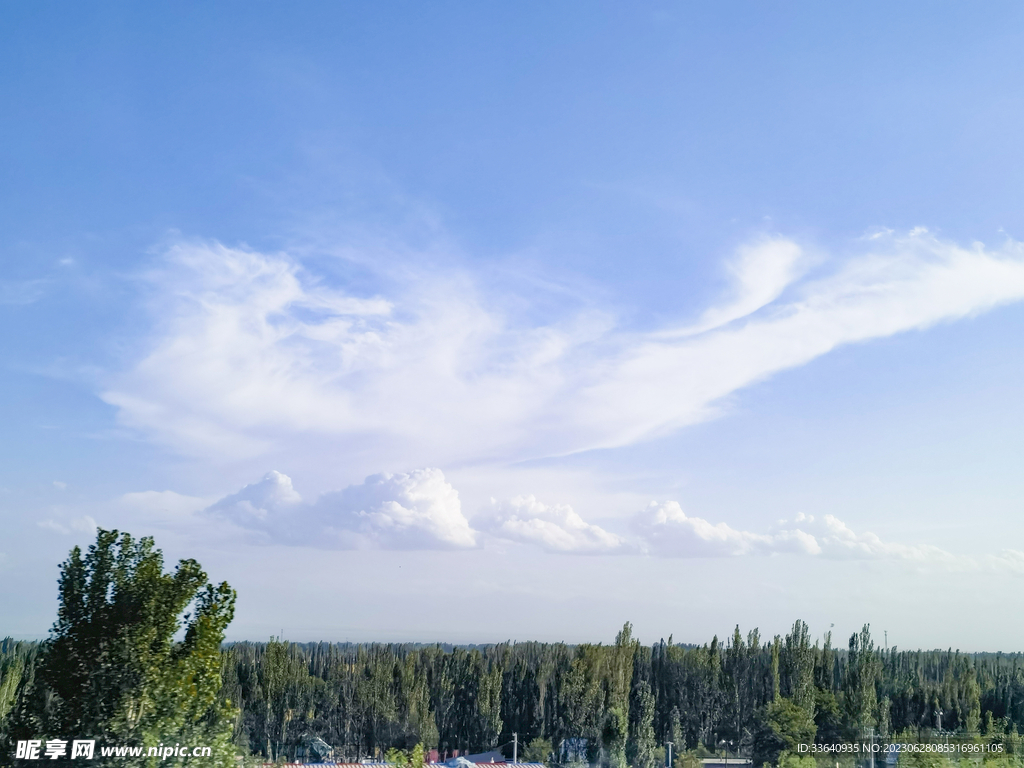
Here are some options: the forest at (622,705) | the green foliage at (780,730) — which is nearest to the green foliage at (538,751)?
the forest at (622,705)

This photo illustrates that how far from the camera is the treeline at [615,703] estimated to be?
50.1 metres

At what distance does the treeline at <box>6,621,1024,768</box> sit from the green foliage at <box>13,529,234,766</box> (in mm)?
39693

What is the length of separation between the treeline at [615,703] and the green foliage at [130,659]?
39693 mm

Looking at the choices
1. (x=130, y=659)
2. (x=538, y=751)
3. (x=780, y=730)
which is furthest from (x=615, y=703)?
(x=130, y=659)

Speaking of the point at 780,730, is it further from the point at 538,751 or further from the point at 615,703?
the point at 538,751

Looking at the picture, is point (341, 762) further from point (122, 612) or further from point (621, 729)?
point (122, 612)

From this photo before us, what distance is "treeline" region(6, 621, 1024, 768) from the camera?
164 feet

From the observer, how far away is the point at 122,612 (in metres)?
13.6

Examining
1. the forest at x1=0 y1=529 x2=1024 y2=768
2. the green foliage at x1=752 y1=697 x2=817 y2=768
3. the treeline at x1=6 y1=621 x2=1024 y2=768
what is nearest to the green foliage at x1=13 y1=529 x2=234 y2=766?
the forest at x1=0 y1=529 x2=1024 y2=768

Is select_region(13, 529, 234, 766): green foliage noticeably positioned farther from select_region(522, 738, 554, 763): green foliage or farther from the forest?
select_region(522, 738, 554, 763): green foliage

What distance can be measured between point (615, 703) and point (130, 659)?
1691 inches

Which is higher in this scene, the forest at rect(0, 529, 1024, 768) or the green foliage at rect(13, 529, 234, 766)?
the green foliage at rect(13, 529, 234, 766)

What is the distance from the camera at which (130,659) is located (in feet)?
43.5

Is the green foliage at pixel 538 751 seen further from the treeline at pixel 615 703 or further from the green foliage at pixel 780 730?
the green foliage at pixel 780 730
